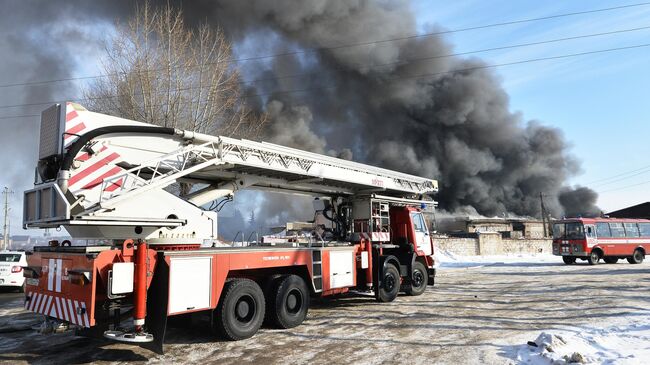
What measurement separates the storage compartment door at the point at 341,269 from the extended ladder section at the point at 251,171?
1.58 m

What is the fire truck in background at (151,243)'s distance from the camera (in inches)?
215

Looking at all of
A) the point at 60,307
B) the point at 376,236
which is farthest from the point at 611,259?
the point at 60,307

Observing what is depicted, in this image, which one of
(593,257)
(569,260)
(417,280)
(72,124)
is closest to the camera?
(72,124)

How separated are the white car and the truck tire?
10.1 meters

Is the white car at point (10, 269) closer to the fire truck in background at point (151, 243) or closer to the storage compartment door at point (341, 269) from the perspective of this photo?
the fire truck in background at point (151, 243)

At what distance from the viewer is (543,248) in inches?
1341

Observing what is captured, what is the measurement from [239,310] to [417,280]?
578cm

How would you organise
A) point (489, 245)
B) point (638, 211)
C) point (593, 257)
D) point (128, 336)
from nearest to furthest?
point (128, 336)
point (593, 257)
point (489, 245)
point (638, 211)

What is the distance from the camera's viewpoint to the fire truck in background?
5461 mm

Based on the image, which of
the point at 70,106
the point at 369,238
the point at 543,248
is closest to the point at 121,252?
the point at 70,106

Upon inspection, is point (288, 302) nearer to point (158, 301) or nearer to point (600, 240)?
point (158, 301)

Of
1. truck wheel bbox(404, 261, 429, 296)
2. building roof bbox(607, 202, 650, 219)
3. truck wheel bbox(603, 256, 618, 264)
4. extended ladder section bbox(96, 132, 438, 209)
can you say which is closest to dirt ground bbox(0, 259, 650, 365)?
truck wheel bbox(404, 261, 429, 296)

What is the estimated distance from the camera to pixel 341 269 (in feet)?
29.2

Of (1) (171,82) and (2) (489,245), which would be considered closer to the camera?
(1) (171,82)
